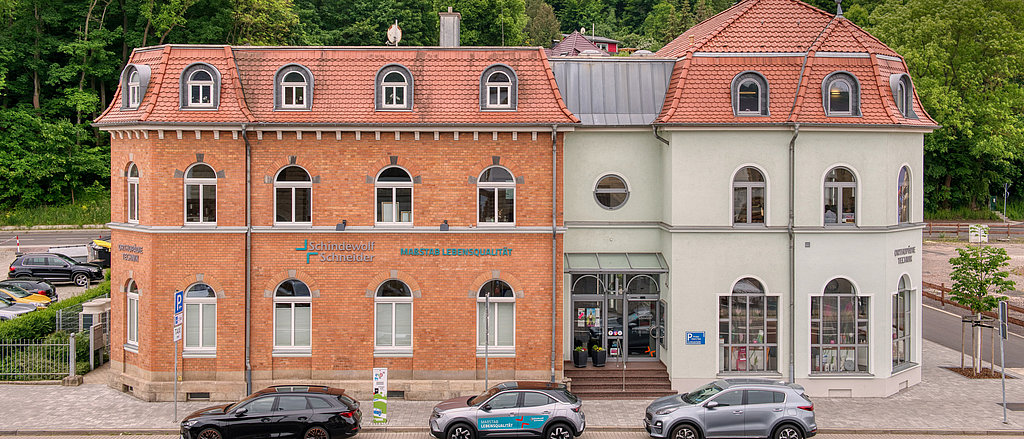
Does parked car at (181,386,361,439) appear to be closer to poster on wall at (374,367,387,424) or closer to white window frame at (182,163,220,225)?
poster on wall at (374,367,387,424)

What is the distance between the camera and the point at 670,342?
2323cm

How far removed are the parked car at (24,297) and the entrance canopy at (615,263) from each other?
23278 mm

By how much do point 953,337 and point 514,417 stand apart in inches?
834

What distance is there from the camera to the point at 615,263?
23.7m

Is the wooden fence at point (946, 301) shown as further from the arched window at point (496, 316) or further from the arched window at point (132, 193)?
the arched window at point (132, 193)

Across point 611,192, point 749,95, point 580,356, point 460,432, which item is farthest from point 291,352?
point 749,95

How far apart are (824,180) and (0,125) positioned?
55.2 meters

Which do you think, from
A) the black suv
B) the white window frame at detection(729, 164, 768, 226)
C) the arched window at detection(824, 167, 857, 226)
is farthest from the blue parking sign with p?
the black suv

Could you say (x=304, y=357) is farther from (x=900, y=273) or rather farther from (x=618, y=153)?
(x=900, y=273)

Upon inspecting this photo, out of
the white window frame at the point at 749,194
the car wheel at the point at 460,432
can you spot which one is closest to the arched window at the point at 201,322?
the car wheel at the point at 460,432

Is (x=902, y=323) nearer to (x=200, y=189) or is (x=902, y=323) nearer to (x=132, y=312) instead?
(x=200, y=189)

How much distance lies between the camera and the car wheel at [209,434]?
18.2 meters

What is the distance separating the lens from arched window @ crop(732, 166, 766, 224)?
75.8 feet

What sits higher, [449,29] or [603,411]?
[449,29]
